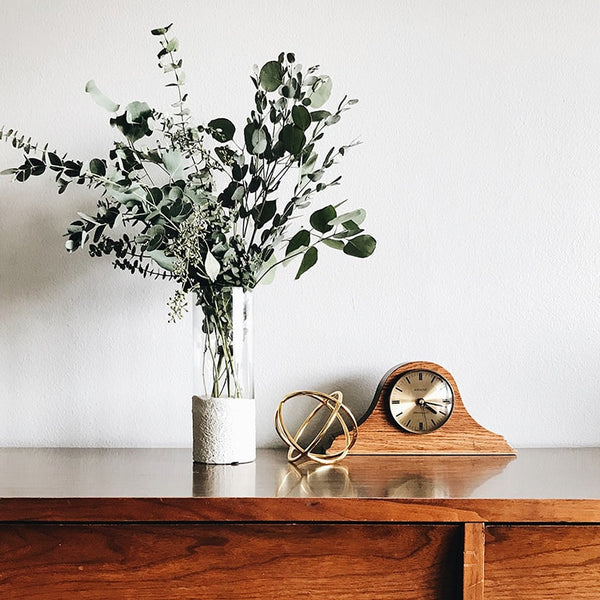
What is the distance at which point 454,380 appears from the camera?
1328 millimetres

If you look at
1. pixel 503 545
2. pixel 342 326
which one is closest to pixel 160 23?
pixel 342 326

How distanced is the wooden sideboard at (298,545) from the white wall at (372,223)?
443 millimetres

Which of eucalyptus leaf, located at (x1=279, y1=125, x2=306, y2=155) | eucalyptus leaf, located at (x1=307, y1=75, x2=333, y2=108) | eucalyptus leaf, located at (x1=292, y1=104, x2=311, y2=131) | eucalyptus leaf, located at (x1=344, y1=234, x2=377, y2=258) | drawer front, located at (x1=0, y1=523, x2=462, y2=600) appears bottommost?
drawer front, located at (x1=0, y1=523, x2=462, y2=600)

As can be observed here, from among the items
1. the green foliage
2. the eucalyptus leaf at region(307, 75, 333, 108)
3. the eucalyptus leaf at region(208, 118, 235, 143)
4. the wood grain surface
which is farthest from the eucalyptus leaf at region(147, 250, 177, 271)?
the wood grain surface

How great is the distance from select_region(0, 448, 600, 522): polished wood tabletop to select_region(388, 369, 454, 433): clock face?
0.07m

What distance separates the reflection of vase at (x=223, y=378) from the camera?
45.6 inches

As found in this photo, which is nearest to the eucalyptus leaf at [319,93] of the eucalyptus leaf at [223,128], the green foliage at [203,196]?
the green foliage at [203,196]

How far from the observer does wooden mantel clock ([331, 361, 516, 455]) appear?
4.19 feet

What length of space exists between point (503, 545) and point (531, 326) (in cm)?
56

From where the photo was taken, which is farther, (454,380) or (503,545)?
(454,380)

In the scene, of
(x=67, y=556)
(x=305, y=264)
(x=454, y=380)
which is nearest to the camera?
(x=67, y=556)

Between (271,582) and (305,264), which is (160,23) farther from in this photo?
(271,582)

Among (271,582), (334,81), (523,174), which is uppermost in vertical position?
(334,81)

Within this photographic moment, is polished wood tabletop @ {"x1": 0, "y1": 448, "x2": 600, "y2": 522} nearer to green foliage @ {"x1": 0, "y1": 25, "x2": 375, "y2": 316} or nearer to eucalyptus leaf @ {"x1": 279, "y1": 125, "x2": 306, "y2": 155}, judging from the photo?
green foliage @ {"x1": 0, "y1": 25, "x2": 375, "y2": 316}
